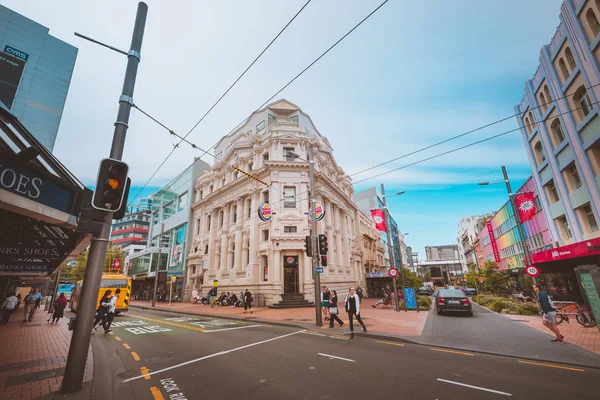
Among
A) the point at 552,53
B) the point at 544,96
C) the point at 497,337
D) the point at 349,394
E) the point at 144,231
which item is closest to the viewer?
the point at 349,394

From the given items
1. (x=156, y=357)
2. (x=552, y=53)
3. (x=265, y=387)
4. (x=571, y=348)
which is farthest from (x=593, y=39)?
(x=156, y=357)

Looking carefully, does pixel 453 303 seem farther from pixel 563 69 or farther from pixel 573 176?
pixel 563 69

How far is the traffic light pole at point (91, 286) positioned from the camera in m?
4.75

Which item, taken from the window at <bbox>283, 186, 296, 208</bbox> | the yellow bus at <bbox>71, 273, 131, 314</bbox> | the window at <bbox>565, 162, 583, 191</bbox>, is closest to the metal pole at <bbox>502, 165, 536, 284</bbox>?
the window at <bbox>565, 162, 583, 191</bbox>

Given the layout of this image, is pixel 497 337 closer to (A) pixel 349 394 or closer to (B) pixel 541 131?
(A) pixel 349 394

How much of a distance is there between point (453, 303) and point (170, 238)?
38356 millimetres

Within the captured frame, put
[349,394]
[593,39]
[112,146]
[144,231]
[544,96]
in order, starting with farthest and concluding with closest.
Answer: [144,231] < [544,96] < [593,39] < [112,146] < [349,394]

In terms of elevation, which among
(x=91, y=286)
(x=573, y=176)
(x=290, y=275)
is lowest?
(x=91, y=286)

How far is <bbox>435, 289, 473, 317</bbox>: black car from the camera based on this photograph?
15.9 m

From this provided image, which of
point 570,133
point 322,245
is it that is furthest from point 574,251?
point 322,245

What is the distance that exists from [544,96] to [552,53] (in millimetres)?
2817

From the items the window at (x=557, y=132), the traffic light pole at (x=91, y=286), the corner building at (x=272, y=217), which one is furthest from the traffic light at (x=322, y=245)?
the window at (x=557, y=132)

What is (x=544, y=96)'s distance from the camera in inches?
744

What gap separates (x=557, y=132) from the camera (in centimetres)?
1841
